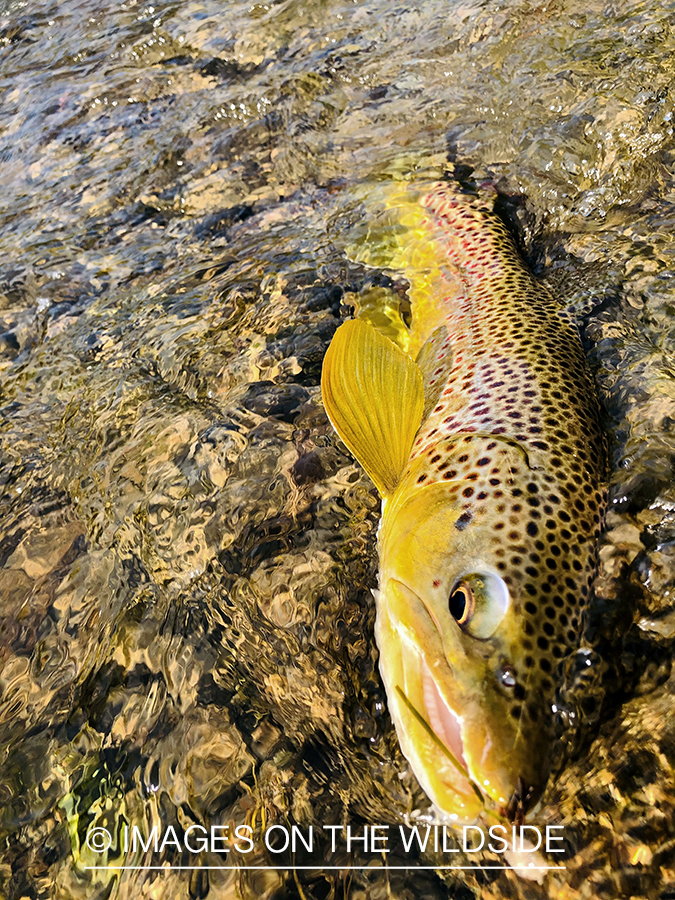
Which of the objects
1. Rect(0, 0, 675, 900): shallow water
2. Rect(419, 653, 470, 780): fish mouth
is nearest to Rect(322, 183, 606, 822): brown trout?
Rect(419, 653, 470, 780): fish mouth

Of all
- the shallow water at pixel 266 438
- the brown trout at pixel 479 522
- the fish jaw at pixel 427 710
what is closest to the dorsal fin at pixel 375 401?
the brown trout at pixel 479 522

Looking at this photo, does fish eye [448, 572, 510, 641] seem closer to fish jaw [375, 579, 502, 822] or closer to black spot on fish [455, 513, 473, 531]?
fish jaw [375, 579, 502, 822]

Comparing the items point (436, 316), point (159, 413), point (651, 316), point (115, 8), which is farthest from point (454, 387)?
point (115, 8)

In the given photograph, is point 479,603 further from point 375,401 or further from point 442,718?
point 375,401

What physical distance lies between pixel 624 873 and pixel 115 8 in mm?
11216

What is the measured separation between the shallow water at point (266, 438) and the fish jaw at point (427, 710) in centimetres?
34

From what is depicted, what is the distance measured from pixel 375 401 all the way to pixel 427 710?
1.46 m

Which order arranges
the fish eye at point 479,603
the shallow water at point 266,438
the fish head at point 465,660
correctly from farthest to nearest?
the shallow water at point 266,438 < the fish eye at point 479,603 < the fish head at point 465,660

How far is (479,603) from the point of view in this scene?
2127mm

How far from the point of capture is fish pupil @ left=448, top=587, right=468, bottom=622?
83.7 inches

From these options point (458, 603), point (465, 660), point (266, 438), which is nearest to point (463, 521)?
point (458, 603)

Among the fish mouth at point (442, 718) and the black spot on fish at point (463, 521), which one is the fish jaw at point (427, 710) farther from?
the black spot on fish at point (463, 521)

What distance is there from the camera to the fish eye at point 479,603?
2.07 metres

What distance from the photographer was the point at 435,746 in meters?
1.94
